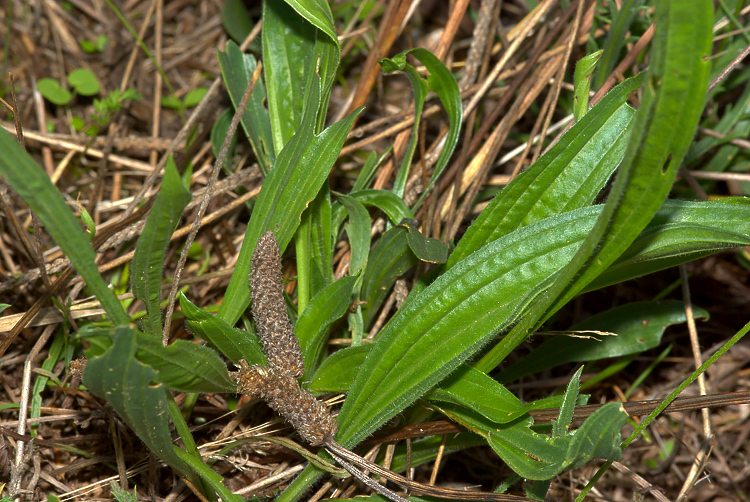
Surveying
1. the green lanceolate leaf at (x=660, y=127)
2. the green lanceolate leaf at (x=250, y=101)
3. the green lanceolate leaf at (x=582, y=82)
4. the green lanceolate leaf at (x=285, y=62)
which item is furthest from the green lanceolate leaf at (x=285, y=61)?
the green lanceolate leaf at (x=660, y=127)

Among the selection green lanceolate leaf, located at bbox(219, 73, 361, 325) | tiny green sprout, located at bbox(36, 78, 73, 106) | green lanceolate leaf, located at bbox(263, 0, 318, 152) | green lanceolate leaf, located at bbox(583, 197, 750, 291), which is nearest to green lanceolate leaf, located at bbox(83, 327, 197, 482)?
green lanceolate leaf, located at bbox(219, 73, 361, 325)

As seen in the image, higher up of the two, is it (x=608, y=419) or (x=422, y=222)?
(x=422, y=222)

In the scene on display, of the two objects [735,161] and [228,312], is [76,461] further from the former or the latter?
[735,161]

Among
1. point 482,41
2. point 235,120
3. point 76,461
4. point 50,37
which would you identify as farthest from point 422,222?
point 50,37

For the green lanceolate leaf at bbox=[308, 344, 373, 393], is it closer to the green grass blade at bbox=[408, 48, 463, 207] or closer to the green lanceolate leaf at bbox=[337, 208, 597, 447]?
the green lanceolate leaf at bbox=[337, 208, 597, 447]

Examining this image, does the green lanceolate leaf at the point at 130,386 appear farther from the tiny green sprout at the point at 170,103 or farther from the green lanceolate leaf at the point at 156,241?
the tiny green sprout at the point at 170,103

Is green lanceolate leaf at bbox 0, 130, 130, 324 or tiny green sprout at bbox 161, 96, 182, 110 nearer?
green lanceolate leaf at bbox 0, 130, 130, 324
